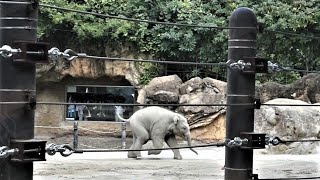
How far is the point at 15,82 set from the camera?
1.65 m

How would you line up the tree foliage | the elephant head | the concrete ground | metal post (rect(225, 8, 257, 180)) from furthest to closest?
the tree foliage
the elephant head
the concrete ground
metal post (rect(225, 8, 257, 180))

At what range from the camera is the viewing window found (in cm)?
1324

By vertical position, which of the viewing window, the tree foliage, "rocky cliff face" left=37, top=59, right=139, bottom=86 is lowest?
the viewing window

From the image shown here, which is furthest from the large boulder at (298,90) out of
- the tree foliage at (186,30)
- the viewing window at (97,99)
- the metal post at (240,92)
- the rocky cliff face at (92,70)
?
the metal post at (240,92)

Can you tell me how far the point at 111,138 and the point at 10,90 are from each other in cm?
1089

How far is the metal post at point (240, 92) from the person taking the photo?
216cm

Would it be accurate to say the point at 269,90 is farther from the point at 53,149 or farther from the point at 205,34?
the point at 53,149

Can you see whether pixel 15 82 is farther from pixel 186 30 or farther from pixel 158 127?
pixel 186 30

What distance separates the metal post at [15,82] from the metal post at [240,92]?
0.77 metres

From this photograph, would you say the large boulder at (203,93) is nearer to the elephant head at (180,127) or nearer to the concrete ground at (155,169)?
the elephant head at (180,127)

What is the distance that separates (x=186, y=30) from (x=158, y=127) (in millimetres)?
4347

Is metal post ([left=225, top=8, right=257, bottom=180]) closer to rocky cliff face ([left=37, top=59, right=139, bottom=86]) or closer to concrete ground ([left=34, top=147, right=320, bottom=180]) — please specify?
concrete ground ([left=34, top=147, right=320, bottom=180])

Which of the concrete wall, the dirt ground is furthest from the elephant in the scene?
the concrete wall

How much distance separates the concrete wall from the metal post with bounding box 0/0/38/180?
35.2 ft
